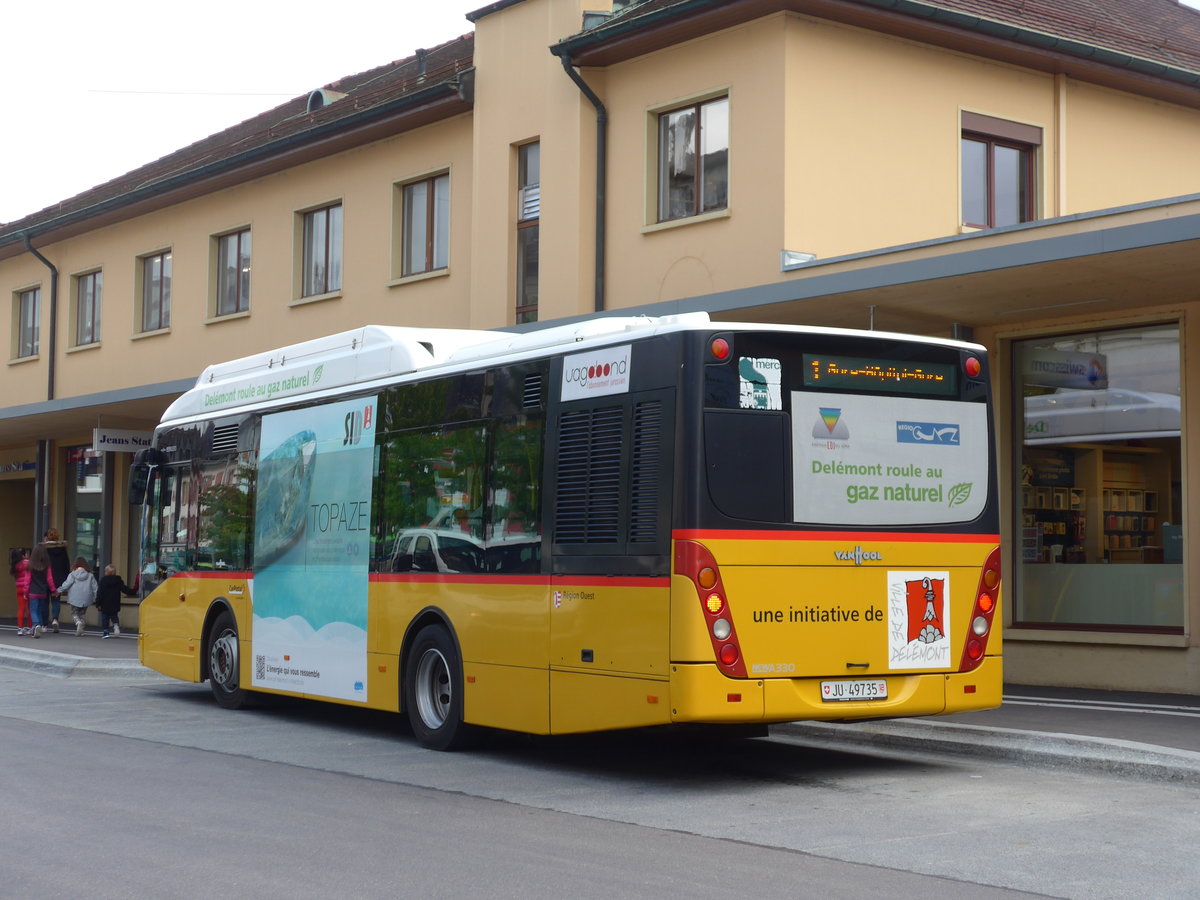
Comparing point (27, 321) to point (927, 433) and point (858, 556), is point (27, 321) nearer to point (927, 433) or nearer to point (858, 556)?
point (927, 433)

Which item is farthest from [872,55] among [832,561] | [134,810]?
[134,810]

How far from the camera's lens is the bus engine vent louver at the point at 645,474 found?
9734 millimetres

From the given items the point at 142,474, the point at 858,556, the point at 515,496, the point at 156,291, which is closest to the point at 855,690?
the point at 858,556

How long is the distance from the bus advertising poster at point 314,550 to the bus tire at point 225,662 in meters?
0.53

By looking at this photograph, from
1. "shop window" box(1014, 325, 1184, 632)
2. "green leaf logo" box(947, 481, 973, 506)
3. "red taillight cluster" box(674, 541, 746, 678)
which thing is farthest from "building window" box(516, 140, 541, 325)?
"red taillight cluster" box(674, 541, 746, 678)

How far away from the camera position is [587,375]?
10438 millimetres

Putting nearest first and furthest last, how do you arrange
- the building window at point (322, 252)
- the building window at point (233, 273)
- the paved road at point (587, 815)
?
the paved road at point (587, 815), the building window at point (322, 252), the building window at point (233, 273)

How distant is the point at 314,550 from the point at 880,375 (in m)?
5.55

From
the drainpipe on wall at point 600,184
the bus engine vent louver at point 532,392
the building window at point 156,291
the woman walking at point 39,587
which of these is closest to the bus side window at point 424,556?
the bus engine vent louver at point 532,392

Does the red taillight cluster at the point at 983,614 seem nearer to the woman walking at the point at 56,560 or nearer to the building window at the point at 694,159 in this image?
the building window at the point at 694,159

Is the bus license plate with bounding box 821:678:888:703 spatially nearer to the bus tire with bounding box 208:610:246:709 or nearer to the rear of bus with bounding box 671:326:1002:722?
the rear of bus with bounding box 671:326:1002:722

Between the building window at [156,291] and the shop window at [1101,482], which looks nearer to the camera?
the shop window at [1101,482]

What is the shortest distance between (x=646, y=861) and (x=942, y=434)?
4.19 meters

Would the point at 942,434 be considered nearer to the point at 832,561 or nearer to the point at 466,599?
the point at 832,561
